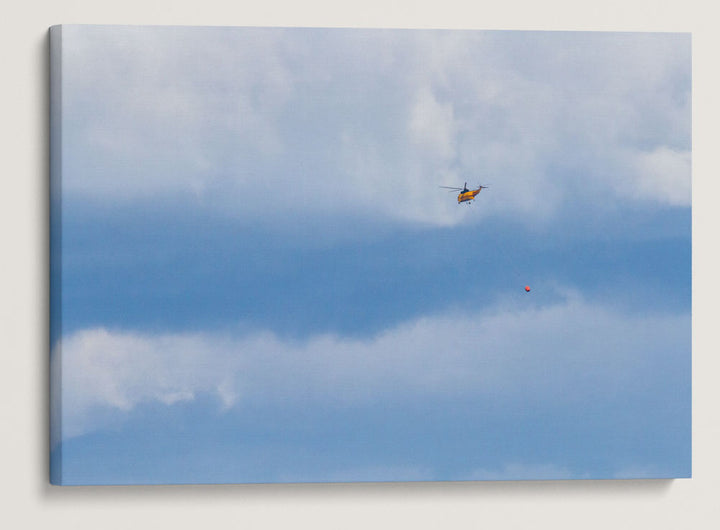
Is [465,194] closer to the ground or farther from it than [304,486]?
farther from it

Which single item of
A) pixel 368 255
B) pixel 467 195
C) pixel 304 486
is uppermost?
pixel 467 195

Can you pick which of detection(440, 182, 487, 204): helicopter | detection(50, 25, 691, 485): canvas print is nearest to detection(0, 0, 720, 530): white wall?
detection(50, 25, 691, 485): canvas print

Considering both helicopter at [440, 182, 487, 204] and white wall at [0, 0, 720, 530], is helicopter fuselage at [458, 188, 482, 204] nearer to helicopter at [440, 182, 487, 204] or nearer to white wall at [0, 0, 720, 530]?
helicopter at [440, 182, 487, 204]

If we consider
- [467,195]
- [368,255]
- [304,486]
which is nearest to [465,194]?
[467,195]

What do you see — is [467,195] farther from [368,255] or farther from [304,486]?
[304,486]

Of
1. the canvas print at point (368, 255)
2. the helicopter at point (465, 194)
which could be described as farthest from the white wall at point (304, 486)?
the helicopter at point (465, 194)

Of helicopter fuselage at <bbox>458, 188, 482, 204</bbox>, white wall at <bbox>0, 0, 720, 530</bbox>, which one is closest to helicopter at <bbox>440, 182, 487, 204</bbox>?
helicopter fuselage at <bbox>458, 188, 482, 204</bbox>

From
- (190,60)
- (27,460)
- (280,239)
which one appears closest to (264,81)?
(190,60)
